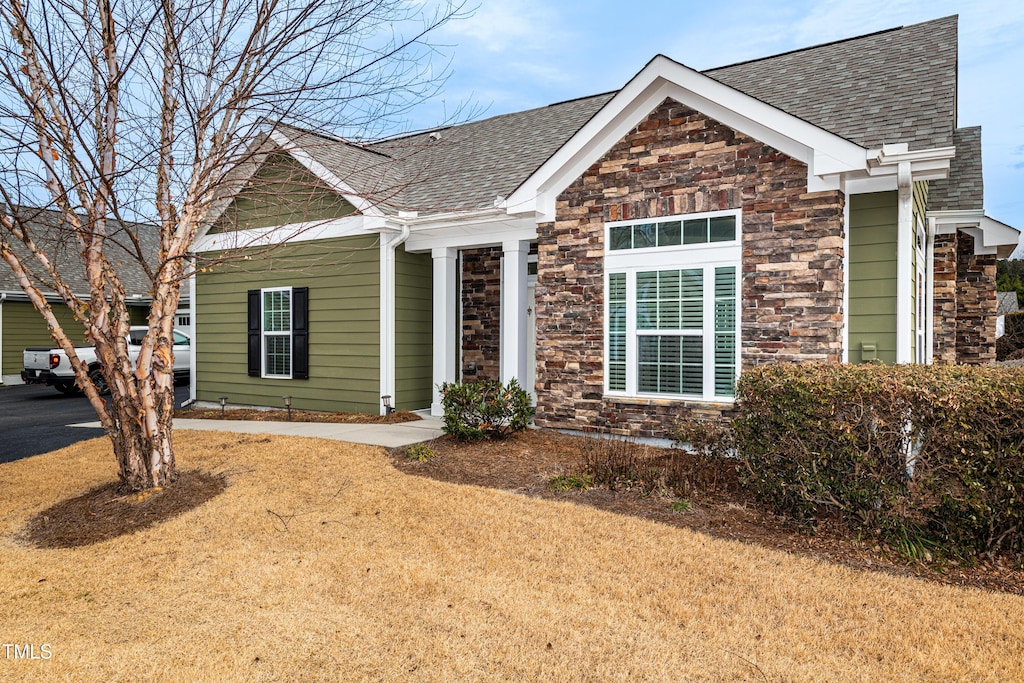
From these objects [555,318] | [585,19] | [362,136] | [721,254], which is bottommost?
[555,318]

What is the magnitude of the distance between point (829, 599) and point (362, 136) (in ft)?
16.3

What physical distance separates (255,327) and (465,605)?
884 cm

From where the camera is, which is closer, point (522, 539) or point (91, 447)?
point (522, 539)

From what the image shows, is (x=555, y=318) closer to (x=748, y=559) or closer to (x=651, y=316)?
(x=651, y=316)

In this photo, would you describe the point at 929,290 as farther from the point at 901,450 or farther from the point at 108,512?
the point at 108,512

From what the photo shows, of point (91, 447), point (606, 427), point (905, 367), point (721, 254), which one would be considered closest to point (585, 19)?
point (721, 254)

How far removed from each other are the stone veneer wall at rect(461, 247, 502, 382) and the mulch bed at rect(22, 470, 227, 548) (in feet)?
17.7

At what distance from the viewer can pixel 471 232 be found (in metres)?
9.66

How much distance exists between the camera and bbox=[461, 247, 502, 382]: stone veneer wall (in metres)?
11.0

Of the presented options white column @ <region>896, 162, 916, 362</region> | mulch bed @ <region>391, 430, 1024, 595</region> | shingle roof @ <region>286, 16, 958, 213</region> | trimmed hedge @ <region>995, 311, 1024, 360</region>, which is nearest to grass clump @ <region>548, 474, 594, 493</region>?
mulch bed @ <region>391, 430, 1024, 595</region>

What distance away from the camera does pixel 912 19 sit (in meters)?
9.47

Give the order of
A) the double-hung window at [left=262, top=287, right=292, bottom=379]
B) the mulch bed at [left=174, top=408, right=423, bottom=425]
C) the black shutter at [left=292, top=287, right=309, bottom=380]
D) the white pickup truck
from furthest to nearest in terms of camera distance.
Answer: the white pickup truck → the double-hung window at [left=262, top=287, right=292, bottom=379] → the black shutter at [left=292, top=287, right=309, bottom=380] → the mulch bed at [left=174, top=408, right=423, bottom=425]

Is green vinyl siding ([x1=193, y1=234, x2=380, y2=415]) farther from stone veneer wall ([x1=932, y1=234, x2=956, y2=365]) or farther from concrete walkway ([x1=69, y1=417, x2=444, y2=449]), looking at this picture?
stone veneer wall ([x1=932, y1=234, x2=956, y2=365])

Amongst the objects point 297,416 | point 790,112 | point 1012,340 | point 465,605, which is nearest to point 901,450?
point 465,605
